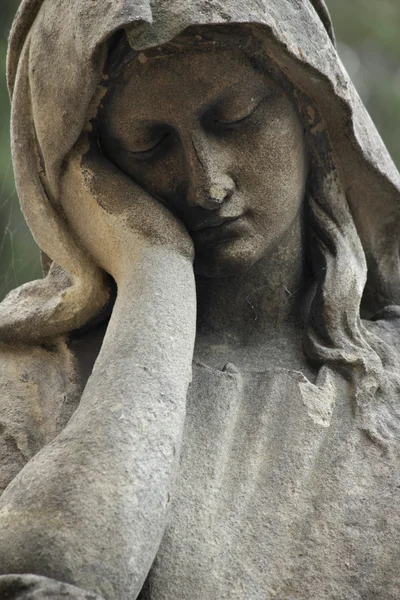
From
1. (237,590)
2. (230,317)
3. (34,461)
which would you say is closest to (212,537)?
(237,590)

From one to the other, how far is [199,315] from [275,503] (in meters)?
0.48

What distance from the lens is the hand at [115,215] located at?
5.32 ft

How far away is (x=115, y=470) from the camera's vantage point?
4.01ft

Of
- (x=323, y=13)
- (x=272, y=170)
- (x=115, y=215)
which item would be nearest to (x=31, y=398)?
(x=115, y=215)

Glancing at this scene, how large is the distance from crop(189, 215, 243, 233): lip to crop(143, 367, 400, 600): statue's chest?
237 millimetres

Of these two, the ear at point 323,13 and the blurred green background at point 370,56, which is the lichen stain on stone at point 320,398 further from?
the blurred green background at point 370,56

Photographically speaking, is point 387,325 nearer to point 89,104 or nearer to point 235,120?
point 235,120

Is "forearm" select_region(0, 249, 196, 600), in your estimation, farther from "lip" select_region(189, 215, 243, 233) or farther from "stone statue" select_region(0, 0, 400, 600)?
"lip" select_region(189, 215, 243, 233)

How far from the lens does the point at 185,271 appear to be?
1587mm

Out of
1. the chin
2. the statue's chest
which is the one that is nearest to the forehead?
the chin

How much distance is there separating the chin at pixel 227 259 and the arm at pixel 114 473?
0.75 ft

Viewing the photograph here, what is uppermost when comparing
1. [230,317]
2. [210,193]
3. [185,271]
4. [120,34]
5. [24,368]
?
[120,34]

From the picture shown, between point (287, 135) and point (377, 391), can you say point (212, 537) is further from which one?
point (287, 135)

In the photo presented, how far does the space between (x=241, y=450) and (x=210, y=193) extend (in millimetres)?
400
